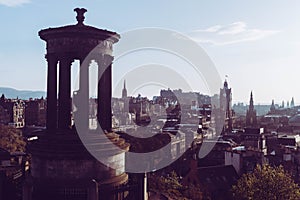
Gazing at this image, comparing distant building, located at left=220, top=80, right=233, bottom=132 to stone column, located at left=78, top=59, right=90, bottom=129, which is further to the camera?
distant building, located at left=220, top=80, right=233, bottom=132

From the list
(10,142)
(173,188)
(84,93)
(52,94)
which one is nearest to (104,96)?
(84,93)

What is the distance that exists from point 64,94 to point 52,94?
73 cm

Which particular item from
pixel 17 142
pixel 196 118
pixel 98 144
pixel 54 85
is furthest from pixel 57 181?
pixel 196 118

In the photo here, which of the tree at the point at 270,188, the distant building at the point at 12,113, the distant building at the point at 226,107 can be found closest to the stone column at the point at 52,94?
the tree at the point at 270,188

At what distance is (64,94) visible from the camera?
11984 mm

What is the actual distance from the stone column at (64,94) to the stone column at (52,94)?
1.22 feet

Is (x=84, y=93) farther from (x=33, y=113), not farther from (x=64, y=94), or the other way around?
(x=33, y=113)

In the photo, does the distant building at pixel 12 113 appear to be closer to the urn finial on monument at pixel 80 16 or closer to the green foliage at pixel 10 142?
the green foliage at pixel 10 142

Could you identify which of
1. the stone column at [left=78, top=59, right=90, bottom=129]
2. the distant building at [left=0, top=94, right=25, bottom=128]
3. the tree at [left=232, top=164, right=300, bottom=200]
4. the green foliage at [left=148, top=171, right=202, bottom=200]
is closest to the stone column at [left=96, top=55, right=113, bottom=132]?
the stone column at [left=78, top=59, right=90, bottom=129]

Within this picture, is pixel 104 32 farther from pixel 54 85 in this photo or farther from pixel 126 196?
pixel 126 196

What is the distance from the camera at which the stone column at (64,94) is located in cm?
1201

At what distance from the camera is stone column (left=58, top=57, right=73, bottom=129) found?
12008mm

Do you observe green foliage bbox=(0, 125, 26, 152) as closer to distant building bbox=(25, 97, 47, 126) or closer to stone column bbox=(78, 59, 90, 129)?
distant building bbox=(25, 97, 47, 126)

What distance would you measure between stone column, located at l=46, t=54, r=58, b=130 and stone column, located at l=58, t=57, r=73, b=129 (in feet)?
1.22
